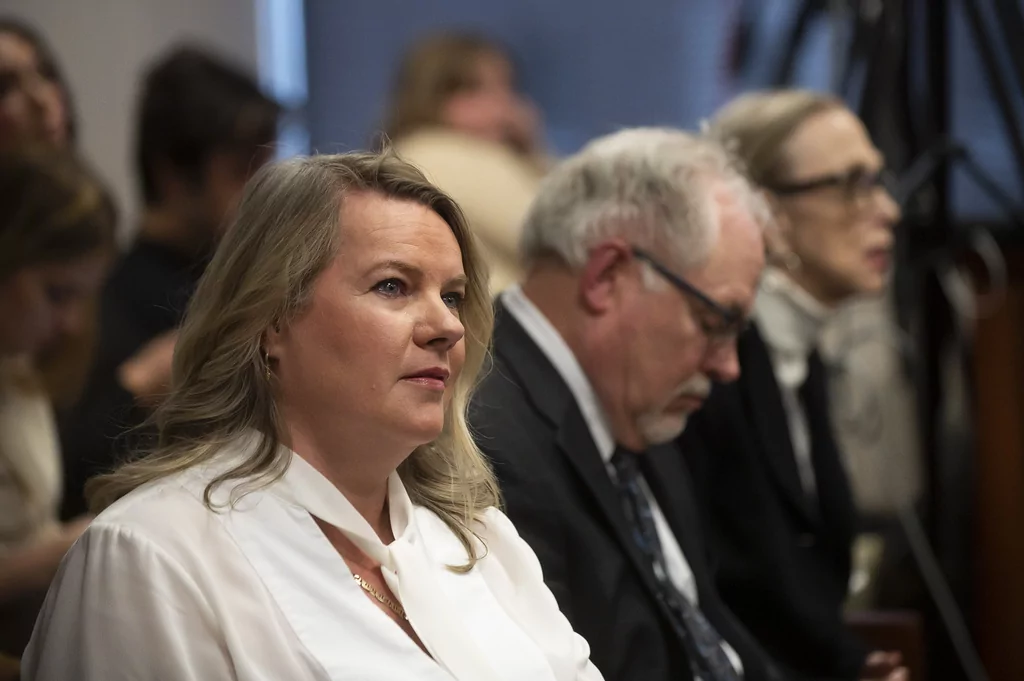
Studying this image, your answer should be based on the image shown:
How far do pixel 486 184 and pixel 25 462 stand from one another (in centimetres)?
134

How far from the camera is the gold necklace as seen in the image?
1366mm

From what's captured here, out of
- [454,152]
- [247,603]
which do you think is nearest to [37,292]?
[247,603]

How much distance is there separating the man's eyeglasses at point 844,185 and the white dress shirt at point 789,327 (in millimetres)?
164

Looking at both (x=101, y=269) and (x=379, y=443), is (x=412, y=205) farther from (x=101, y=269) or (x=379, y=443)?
(x=101, y=269)

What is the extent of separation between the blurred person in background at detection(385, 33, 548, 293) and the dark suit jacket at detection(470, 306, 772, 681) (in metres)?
1.09

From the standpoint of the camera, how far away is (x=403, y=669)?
130cm

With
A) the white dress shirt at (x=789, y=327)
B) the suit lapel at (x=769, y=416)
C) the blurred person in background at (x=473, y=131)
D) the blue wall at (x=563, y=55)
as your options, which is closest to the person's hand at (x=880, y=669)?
the suit lapel at (x=769, y=416)

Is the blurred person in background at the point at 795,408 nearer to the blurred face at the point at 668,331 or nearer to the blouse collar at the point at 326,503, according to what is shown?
the blurred face at the point at 668,331

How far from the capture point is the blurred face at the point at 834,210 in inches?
112

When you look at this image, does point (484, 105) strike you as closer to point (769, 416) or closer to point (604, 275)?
point (769, 416)

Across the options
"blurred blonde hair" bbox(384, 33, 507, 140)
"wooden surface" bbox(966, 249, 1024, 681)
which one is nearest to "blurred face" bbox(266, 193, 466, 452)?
"blurred blonde hair" bbox(384, 33, 507, 140)

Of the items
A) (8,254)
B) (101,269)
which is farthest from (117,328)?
(8,254)

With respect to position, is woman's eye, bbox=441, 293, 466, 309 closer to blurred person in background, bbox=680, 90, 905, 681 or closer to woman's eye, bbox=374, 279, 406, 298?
woman's eye, bbox=374, 279, 406, 298

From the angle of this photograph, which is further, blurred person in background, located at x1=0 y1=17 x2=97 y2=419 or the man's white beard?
blurred person in background, located at x1=0 y1=17 x2=97 y2=419
